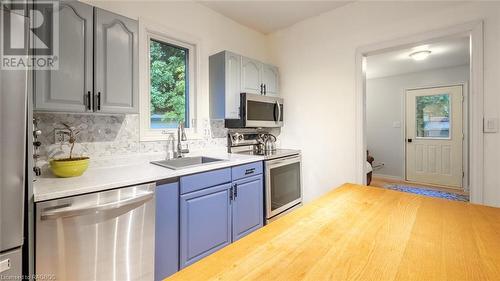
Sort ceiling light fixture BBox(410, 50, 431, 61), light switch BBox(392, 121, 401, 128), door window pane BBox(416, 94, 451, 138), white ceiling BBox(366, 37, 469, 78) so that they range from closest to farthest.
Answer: white ceiling BBox(366, 37, 469, 78) → ceiling light fixture BBox(410, 50, 431, 61) → door window pane BBox(416, 94, 451, 138) → light switch BBox(392, 121, 401, 128)

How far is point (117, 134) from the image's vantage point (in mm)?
1973

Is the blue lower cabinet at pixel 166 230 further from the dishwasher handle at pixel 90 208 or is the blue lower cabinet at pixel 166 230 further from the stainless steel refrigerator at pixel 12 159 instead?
the stainless steel refrigerator at pixel 12 159

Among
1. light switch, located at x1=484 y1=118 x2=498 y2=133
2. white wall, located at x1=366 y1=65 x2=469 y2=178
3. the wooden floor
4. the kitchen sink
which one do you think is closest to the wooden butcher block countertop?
light switch, located at x1=484 y1=118 x2=498 y2=133

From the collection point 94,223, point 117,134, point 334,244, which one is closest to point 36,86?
point 117,134

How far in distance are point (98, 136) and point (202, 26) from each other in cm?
162

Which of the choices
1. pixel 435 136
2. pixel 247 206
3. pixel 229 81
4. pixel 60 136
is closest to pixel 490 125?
pixel 247 206

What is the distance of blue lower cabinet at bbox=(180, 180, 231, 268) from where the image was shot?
1.77 m

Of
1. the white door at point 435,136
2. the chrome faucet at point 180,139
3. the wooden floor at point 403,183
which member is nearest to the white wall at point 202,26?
the chrome faucet at point 180,139

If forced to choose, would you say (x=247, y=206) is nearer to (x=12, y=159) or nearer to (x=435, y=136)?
(x=12, y=159)

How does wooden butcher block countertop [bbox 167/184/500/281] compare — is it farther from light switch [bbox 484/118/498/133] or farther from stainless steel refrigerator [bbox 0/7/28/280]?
light switch [bbox 484/118/498/133]

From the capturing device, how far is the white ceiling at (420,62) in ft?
11.7

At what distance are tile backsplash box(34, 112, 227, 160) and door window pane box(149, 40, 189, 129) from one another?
25 centimetres

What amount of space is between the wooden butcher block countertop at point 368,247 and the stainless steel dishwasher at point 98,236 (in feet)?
3.13

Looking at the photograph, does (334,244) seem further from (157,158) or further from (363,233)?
(157,158)
